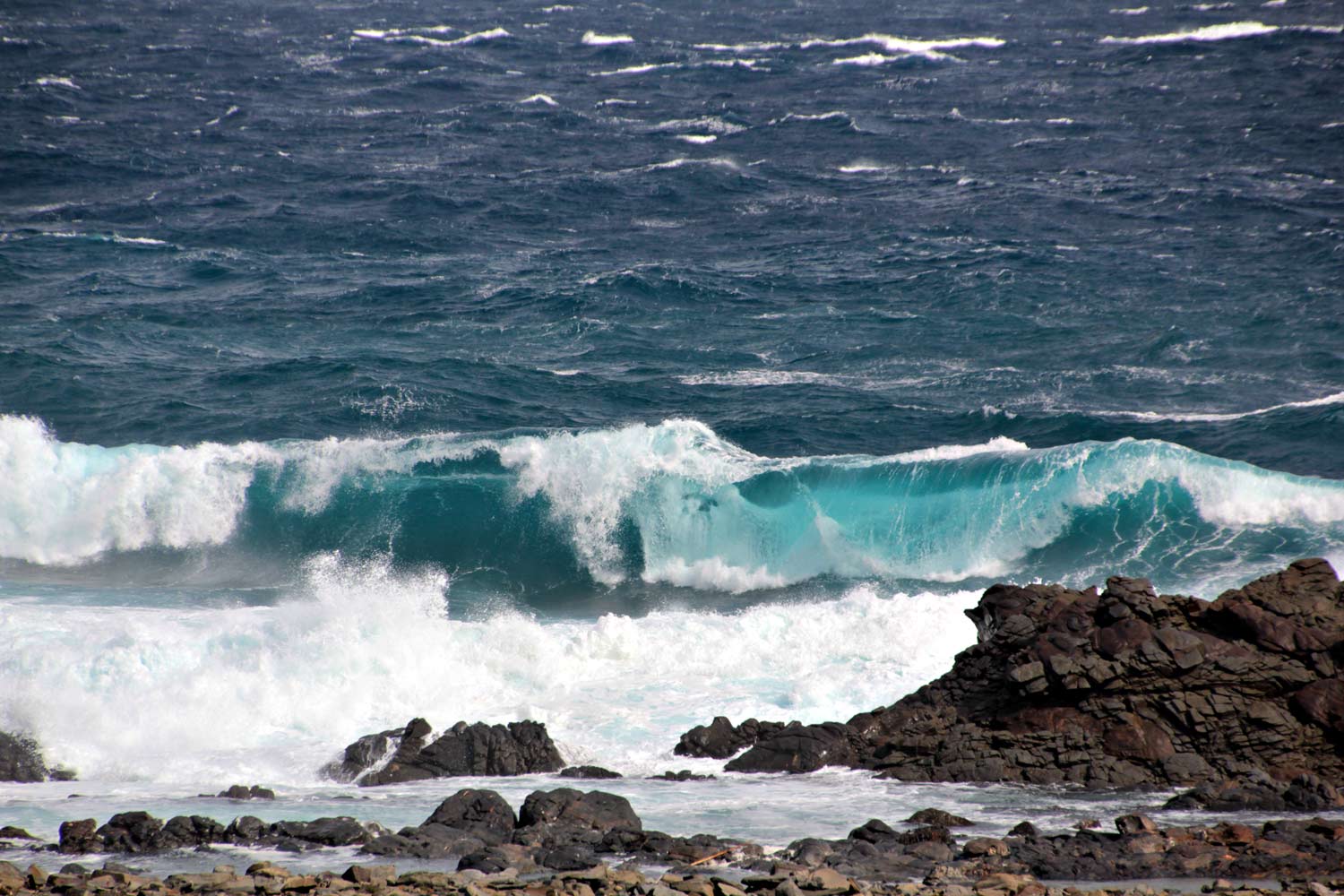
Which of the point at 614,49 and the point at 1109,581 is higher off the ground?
the point at 614,49

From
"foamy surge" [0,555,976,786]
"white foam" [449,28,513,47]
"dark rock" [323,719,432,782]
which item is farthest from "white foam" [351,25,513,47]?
"dark rock" [323,719,432,782]

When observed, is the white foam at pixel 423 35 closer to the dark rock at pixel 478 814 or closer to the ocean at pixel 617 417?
the ocean at pixel 617 417

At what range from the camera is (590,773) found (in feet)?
49.5

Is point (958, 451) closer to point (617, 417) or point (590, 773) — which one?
point (617, 417)

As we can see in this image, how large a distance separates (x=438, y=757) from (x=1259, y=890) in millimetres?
8899

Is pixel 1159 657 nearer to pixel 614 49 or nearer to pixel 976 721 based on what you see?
pixel 976 721

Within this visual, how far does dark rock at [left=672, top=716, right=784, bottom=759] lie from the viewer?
15.7m

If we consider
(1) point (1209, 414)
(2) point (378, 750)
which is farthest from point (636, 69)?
(2) point (378, 750)

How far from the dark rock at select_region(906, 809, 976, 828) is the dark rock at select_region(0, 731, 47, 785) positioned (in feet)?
32.9

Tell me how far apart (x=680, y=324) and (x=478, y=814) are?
20023 millimetres

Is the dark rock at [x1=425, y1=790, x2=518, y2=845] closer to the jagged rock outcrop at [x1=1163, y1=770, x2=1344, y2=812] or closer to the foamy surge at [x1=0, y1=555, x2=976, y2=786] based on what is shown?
the foamy surge at [x1=0, y1=555, x2=976, y2=786]

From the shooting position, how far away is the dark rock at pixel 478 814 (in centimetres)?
1272

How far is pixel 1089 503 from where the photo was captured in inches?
916

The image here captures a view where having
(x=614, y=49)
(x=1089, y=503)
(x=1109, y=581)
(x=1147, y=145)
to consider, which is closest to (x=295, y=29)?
(x=614, y=49)
